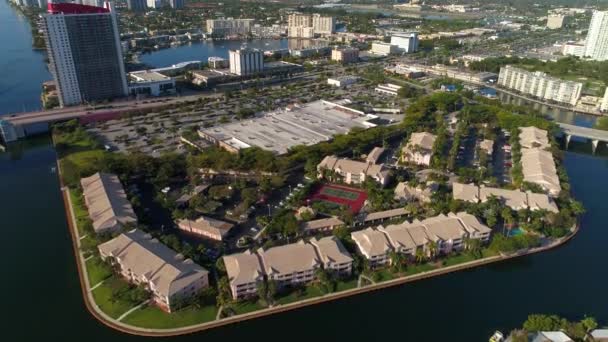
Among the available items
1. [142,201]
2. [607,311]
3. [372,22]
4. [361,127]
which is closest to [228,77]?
[361,127]

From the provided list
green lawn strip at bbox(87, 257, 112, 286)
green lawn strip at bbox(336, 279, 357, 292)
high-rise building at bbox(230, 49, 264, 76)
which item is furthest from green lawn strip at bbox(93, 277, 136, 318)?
high-rise building at bbox(230, 49, 264, 76)

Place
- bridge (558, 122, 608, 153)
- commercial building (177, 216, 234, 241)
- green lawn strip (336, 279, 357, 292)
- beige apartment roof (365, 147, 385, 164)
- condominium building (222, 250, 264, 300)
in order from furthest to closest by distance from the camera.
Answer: bridge (558, 122, 608, 153), beige apartment roof (365, 147, 385, 164), commercial building (177, 216, 234, 241), green lawn strip (336, 279, 357, 292), condominium building (222, 250, 264, 300)

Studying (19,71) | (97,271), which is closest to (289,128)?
(97,271)

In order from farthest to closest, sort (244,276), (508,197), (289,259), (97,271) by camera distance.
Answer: (508,197) → (97,271) → (289,259) → (244,276)

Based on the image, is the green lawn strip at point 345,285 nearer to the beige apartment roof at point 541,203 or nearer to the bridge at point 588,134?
the beige apartment roof at point 541,203

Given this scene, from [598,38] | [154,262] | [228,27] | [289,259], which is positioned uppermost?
[598,38]

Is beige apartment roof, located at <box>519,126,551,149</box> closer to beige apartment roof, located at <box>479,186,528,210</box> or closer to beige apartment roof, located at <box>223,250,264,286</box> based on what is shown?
beige apartment roof, located at <box>479,186,528,210</box>

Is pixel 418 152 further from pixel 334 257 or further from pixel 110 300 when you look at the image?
pixel 110 300
